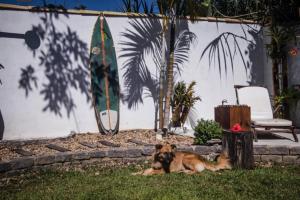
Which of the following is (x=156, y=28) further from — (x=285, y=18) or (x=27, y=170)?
(x=27, y=170)

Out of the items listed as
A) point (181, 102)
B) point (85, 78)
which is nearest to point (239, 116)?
point (181, 102)

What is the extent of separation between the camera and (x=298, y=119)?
27.8 feet

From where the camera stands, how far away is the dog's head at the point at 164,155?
4840mm

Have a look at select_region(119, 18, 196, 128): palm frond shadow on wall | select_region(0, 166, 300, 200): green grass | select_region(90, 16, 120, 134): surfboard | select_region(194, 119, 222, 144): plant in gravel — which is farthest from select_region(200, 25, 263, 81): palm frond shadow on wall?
select_region(0, 166, 300, 200): green grass

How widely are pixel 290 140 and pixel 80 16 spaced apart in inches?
204

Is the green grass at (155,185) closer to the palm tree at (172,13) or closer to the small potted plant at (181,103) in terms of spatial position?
the palm tree at (172,13)

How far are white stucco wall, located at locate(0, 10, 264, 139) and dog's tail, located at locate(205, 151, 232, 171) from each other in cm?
332

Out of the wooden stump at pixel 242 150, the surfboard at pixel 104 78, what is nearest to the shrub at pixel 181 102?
the surfboard at pixel 104 78

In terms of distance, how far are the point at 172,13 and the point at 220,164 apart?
408 cm

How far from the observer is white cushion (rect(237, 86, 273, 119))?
7691 mm

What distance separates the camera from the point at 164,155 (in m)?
4.91

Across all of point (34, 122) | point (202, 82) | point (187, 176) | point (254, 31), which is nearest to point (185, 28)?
point (202, 82)

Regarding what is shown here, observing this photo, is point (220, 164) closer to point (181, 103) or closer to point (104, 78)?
point (181, 103)

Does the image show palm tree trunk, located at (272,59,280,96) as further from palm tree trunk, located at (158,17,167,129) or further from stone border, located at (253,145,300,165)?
stone border, located at (253,145,300,165)
